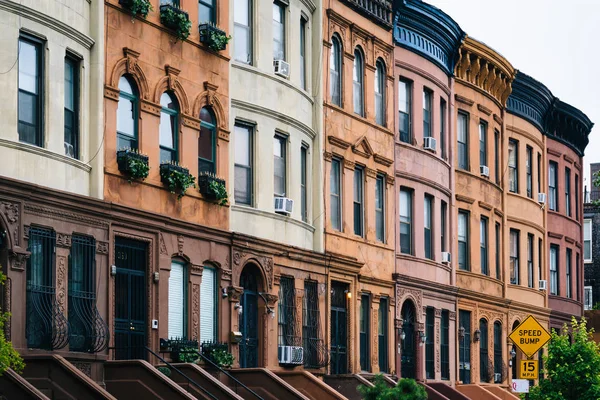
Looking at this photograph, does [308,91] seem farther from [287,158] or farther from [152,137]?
[152,137]

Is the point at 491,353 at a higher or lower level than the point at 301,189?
lower

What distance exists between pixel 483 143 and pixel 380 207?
971 cm

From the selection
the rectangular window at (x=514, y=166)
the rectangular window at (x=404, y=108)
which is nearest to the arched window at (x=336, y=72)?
the rectangular window at (x=404, y=108)

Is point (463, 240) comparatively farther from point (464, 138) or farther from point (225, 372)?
point (225, 372)

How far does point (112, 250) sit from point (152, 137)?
305cm

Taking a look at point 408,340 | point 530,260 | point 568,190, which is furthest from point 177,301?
point 568,190

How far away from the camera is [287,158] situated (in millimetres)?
35406

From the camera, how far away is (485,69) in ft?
160

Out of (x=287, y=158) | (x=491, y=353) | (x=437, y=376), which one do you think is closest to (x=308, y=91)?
(x=287, y=158)

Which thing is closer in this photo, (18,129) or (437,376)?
(18,129)

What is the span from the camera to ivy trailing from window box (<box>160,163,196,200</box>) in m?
30.2

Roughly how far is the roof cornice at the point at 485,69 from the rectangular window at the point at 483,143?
47.0 inches

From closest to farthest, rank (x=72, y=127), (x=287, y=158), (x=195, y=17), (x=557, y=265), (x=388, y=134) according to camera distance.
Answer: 1. (x=72, y=127)
2. (x=195, y=17)
3. (x=287, y=158)
4. (x=388, y=134)
5. (x=557, y=265)

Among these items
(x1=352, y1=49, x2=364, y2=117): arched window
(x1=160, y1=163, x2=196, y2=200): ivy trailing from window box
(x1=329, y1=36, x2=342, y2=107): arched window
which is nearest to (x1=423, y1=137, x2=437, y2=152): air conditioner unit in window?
(x1=352, y1=49, x2=364, y2=117): arched window
